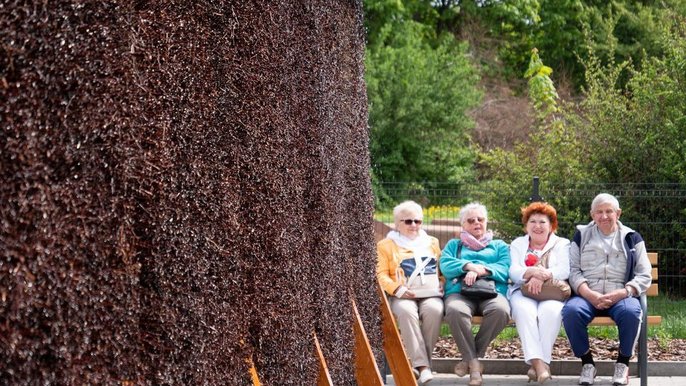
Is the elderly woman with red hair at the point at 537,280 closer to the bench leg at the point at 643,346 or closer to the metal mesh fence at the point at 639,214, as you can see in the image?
the bench leg at the point at 643,346

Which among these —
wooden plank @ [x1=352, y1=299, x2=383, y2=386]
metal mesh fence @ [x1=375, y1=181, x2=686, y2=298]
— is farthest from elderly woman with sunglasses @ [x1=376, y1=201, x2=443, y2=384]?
metal mesh fence @ [x1=375, y1=181, x2=686, y2=298]

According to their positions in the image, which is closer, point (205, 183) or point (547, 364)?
point (205, 183)

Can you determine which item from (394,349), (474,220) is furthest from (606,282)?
(394,349)

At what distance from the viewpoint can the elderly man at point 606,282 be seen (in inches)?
319

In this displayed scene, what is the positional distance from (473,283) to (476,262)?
0.27 m

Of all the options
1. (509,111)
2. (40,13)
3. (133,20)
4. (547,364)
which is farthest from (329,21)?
(509,111)

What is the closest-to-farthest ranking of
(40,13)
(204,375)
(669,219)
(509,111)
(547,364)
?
(40,13) → (204,375) → (547,364) → (669,219) → (509,111)

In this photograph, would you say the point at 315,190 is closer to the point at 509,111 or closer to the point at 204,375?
the point at 204,375

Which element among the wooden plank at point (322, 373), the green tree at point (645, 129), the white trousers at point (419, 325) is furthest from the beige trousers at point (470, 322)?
the green tree at point (645, 129)

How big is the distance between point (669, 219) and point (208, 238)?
11.5 metres

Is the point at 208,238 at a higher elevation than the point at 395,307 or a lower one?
higher

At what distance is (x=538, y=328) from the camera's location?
823cm

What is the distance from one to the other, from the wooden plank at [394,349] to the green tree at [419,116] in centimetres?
1751

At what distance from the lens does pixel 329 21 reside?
5176 millimetres
